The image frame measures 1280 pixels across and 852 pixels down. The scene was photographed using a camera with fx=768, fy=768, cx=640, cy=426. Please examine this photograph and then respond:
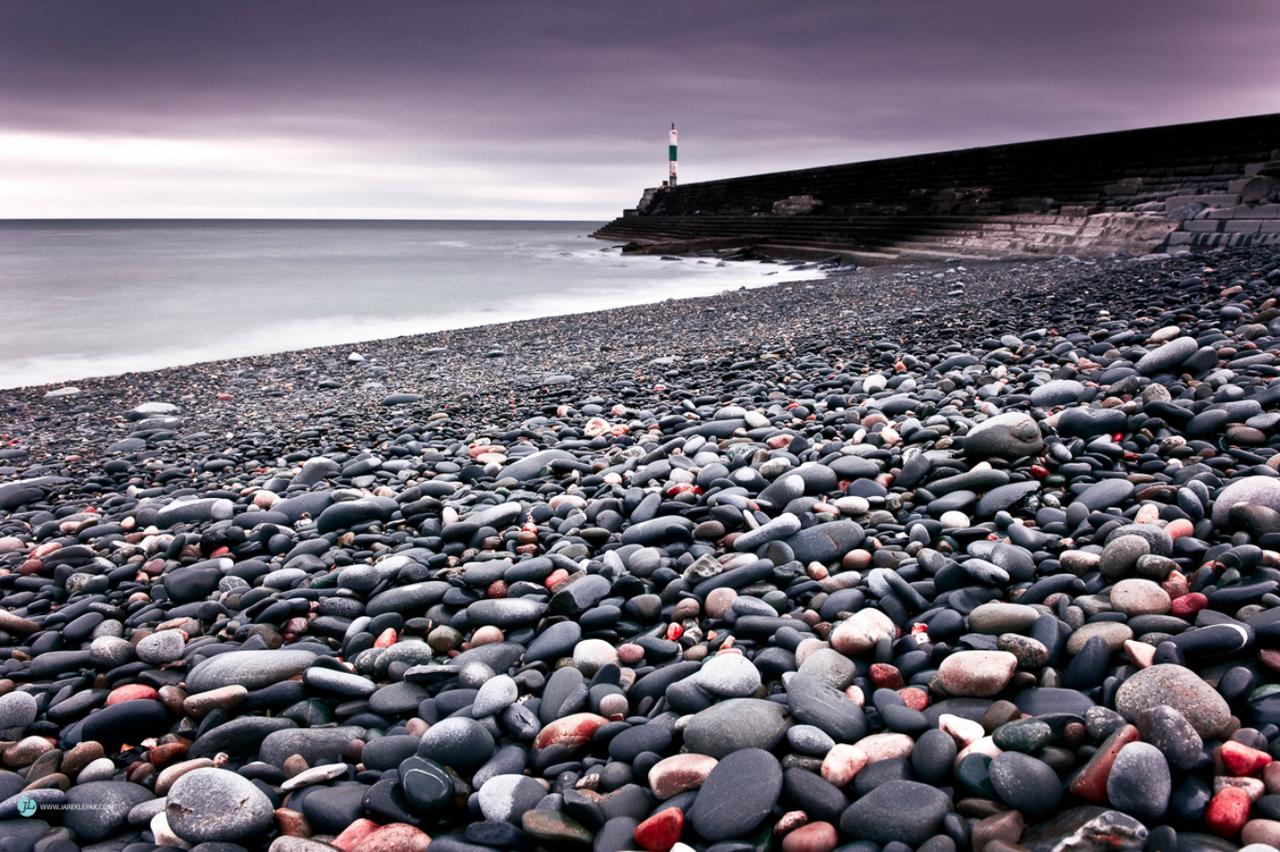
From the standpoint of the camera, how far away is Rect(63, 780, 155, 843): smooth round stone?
1491mm

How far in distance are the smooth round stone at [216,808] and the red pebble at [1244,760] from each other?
1685 millimetres

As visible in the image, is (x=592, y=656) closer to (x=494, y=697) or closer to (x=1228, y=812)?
(x=494, y=697)

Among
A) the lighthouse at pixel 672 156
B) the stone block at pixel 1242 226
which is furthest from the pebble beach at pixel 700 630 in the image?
the lighthouse at pixel 672 156

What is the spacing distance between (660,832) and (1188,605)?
4.05 ft

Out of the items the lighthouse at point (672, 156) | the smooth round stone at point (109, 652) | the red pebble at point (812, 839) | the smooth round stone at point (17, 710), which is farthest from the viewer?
the lighthouse at point (672, 156)

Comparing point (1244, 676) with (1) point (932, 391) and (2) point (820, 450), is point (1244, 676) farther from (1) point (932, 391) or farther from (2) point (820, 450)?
(1) point (932, 391)

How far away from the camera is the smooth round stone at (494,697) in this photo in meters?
1.69

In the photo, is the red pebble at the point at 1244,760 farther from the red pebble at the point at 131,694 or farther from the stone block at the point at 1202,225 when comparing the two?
the stone block at the point at 1202,225

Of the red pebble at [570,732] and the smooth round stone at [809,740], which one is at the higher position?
the smooth round stone at [809,740]

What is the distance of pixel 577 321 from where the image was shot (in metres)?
9.39

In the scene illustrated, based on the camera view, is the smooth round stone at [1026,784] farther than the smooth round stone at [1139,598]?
No

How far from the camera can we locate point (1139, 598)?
66.7 inches

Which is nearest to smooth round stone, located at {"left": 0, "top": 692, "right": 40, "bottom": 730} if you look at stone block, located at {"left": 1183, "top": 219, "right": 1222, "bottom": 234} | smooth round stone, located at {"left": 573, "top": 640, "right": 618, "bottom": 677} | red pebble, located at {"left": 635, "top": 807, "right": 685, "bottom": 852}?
smooth round stone, located at {"left": 573, "top": 640, "right": 618, "bottom": 677}

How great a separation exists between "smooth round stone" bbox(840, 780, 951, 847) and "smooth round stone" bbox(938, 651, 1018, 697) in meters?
0.28
